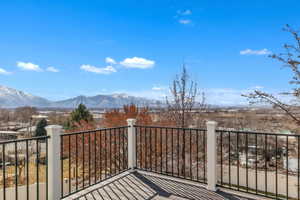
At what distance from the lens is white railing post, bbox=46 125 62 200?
Result: 263 centimetres

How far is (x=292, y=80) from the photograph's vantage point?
3877mm

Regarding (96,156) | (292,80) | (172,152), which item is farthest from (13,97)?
(292,80)

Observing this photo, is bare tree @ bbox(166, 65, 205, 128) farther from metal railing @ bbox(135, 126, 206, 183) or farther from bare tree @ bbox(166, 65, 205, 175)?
metal railing @ bbox(135, 126, 206, 183)

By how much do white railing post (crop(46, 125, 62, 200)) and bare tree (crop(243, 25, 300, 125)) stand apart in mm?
3643

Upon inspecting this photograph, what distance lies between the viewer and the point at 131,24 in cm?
1280

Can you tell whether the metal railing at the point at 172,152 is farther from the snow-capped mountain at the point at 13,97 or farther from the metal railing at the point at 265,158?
the snow-capped mountain at the point at 13,97

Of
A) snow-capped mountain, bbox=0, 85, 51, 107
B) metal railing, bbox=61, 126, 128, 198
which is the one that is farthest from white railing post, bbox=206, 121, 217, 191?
snow-capped mountain, bbox=0, 85, 51, 107

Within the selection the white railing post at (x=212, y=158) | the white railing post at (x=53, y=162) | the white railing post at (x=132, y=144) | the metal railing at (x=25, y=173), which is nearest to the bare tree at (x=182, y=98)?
the white railing post at (x=132, y=144)

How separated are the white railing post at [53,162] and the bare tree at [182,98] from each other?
667 cm

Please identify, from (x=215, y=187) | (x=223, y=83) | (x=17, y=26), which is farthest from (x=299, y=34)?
(x=17, y=26)

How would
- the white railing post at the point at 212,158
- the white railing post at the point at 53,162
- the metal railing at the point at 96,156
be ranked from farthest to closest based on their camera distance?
the metal railing at the point at 96,156
the white railing post at the point at 212,158
the white railing post at the point at 53,162

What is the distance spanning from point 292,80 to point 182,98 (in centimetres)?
528

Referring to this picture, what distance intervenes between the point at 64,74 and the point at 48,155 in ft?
174

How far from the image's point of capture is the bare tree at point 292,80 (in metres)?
3.82
